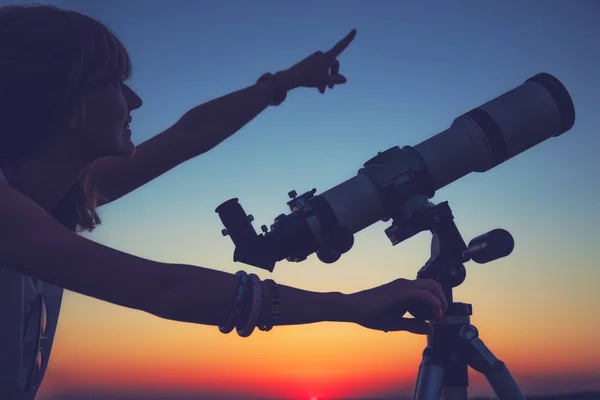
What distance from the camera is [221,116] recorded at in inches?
137

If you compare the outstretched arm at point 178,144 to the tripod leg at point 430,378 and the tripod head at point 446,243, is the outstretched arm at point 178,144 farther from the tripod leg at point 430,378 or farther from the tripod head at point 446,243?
the tripod leg at point 430,378

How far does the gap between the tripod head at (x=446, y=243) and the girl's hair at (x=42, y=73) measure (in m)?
1.90

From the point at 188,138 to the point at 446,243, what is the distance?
64.8 inches

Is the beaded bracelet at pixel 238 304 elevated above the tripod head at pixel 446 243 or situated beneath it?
situated beneath

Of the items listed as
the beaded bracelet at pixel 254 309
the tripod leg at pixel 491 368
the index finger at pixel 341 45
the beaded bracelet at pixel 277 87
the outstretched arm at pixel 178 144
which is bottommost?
the beaded bracelet at pixel 254 309

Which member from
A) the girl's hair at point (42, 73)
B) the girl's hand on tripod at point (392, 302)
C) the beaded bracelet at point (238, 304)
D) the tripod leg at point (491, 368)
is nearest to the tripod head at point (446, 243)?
the tripod leg at point (491, 368)

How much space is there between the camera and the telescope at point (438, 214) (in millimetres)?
2969

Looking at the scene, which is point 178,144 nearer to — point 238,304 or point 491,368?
point 238,304

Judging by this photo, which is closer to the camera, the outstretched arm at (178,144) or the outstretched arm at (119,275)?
the outstretched arm at (119,275)

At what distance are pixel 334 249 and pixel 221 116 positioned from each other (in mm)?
1056

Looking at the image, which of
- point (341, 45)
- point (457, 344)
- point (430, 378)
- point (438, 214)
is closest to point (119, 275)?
point (430, 378)

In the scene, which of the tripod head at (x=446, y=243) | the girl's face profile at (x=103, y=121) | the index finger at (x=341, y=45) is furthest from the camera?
the index finger at (x=341, y=45)

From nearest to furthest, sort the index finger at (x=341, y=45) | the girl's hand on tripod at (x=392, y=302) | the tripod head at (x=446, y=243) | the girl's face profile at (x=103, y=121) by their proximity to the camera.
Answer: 1. the girl's hand on tripod at (x=392, y=302)
2. the girl's face profile at (x=103, y=121)
3. the tripod head at (x=446, y=243)
4. the index finger at (x=341, y=45)

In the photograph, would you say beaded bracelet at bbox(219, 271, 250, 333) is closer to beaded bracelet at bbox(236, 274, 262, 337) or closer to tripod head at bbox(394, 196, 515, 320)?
beaded bracelet at bbox(236, 274, 262, 337)
